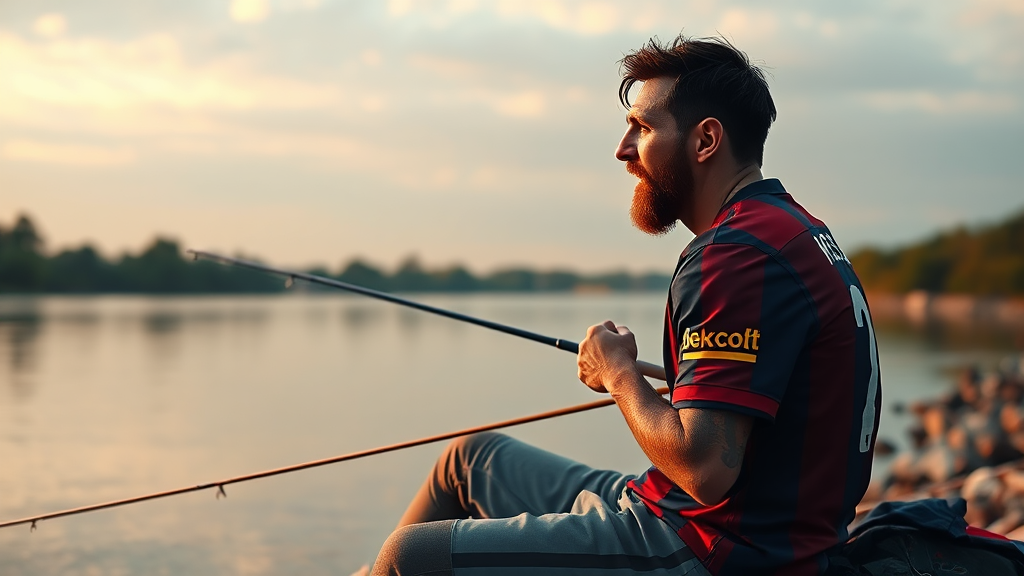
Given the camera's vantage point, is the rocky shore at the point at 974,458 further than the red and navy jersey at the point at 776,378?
Yes

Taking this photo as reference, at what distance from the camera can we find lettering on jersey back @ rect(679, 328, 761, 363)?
211 centimetres

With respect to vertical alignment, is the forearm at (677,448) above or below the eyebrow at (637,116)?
below

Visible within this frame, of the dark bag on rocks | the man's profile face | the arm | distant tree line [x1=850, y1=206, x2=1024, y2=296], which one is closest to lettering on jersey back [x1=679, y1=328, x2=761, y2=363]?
the arm

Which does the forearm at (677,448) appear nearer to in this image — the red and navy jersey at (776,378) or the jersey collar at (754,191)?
the red and navy jersey at (776,378)

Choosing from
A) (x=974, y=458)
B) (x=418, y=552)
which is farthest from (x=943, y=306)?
(x=418, y=552)

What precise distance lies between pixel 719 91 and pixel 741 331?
728 millimetres

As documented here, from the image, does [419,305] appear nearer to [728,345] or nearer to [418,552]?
[418,552]

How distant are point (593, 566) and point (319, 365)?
1802cm

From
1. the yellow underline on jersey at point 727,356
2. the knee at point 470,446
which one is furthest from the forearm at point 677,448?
the knee at point 470,446

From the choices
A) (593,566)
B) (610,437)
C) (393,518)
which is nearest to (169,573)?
(393,518)

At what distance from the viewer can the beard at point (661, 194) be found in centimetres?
259

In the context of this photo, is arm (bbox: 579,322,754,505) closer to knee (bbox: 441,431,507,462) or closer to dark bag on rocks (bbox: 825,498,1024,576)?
dark bag on rocks (bbox: 825,498,1024,576)

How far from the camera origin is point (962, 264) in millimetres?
77062

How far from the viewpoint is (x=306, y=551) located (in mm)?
6555
